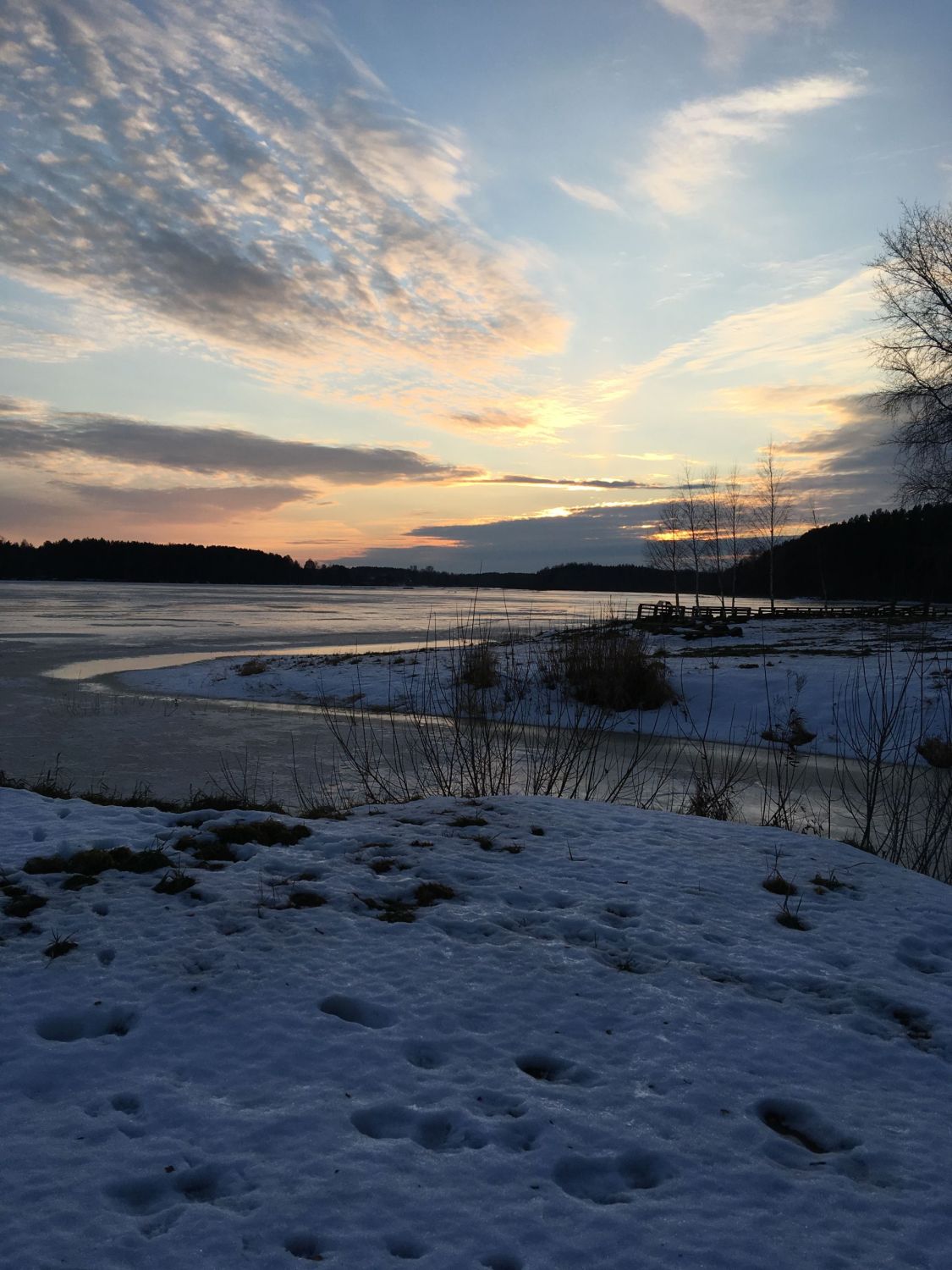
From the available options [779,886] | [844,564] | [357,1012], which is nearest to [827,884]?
[779,886]

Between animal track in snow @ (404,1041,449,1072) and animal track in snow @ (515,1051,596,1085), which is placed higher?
animal track in snow @ (404,1041,449,1072)

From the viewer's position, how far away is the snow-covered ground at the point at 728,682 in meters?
13.9

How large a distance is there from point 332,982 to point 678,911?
6.52 feet

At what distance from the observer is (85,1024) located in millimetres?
2969

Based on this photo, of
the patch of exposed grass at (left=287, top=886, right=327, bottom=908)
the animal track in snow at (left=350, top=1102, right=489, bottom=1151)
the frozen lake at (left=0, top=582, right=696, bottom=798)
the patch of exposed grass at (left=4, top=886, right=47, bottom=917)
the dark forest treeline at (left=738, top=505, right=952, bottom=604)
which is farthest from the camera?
the dark forest treeline at (left=738, top=505, right=952, bottom=604)

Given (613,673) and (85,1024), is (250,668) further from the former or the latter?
(85,1024)

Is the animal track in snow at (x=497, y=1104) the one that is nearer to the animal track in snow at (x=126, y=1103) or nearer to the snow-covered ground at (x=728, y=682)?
the animal track in snow at (x=126, y=1103)

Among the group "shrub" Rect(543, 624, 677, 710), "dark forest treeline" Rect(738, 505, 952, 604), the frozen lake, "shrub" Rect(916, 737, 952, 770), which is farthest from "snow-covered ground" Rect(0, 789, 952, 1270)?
"dark forest treeline" Rect(738, 505, 952, 604)

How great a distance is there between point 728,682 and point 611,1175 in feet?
52.4

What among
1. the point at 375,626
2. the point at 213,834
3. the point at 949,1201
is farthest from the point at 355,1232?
the point at 375,626

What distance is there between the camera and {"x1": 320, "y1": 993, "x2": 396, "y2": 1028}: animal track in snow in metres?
3.08

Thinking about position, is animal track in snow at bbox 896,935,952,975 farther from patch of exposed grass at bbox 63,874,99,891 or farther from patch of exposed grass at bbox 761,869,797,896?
patch of exposed grass at bbox 63,874,99,891

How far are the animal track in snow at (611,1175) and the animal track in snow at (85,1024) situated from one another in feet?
5.63

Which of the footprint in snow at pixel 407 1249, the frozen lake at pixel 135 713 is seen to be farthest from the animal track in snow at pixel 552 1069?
the frozen lake at pixel 135 713
